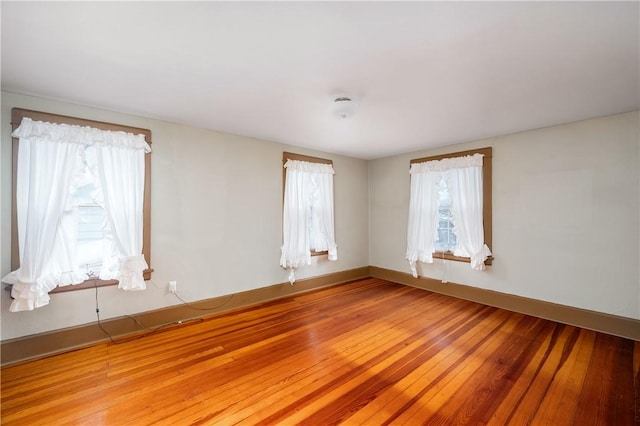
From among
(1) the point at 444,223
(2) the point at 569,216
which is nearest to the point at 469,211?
(1) the point at 444,223

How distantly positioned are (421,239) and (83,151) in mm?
4742

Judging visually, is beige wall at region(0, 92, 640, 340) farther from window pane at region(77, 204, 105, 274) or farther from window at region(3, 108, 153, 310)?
window pane at region(77, 204, 105, 274)

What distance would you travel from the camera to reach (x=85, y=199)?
2664 mm

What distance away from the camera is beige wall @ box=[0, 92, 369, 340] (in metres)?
2.49

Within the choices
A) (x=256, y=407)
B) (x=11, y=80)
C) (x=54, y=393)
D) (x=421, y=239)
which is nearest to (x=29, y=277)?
(x=54, y=393)

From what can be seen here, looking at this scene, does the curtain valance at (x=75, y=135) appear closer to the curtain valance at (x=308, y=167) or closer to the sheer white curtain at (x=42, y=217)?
the sheer white curtain at (x=42, y=217)

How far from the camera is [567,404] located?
1.85 m

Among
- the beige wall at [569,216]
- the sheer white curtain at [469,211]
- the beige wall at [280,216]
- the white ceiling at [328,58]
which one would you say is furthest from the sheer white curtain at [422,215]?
the white ceiling at [328,58]

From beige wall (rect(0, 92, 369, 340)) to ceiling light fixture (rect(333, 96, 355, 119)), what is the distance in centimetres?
175

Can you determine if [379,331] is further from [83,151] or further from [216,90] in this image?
[83,151]

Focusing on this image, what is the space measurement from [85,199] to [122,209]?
1.06 ft

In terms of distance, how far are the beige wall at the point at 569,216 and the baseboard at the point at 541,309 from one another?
0.28ft

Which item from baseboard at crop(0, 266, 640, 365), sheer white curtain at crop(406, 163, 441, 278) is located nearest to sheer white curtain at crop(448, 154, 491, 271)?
sheer white curtain at crop(406, 163, 441, 278)

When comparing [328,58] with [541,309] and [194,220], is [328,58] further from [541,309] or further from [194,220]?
[541,309]
